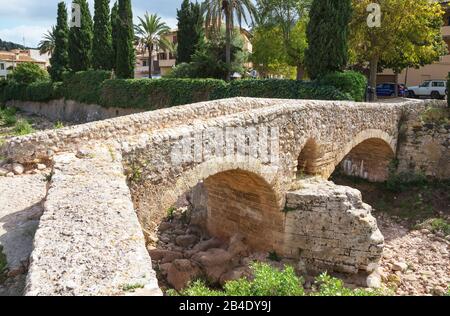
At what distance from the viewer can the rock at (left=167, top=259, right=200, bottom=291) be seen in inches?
418

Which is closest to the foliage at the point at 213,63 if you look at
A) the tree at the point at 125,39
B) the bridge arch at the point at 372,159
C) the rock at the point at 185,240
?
the tree at the point at 125,39

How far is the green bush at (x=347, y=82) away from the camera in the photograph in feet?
57.7

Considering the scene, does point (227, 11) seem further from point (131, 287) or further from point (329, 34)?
point (131, 287)

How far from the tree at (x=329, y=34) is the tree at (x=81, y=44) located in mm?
21516

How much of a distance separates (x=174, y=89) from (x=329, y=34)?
30.2 ft

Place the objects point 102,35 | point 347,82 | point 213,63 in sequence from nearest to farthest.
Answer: point 347,82
point 213,63
point 102,35

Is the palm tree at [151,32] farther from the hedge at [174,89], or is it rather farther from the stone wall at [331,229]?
the stone wall at [331,229]

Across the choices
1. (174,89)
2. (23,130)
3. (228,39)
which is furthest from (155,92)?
(23,130)

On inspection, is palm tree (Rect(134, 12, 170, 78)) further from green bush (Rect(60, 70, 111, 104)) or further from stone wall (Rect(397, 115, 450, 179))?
stone wall (Rect(397, 115, 450, 179))

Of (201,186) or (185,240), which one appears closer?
(185,240)

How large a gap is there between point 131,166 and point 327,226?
18.9ft

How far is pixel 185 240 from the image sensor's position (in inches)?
507

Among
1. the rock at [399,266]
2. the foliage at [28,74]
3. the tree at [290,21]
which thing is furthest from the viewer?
the foliage at [28,74]

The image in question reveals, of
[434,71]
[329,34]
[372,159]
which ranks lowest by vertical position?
[372,159]
